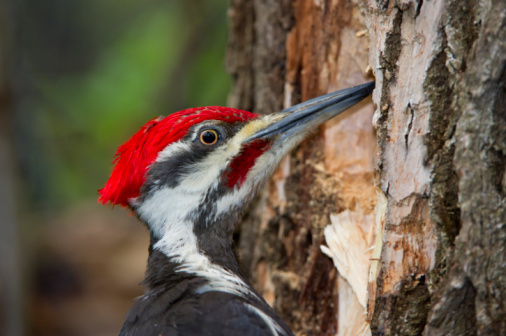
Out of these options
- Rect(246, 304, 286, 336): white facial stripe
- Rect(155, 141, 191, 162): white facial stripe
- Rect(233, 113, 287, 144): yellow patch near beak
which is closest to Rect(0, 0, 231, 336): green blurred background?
Rect(155, 141, 191, 162): white facial stripe

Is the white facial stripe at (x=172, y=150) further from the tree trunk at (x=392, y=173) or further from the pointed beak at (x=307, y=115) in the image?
the tree trunk at (x=392, y=173)

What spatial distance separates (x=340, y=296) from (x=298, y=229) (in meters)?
0.42

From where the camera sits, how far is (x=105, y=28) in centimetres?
708

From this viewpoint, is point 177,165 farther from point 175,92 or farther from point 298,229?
point 175,92

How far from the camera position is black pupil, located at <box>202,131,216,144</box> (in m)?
2.37

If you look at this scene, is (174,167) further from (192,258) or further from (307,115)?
(307,115)

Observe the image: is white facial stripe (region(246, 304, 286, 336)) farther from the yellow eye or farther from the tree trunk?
the yellow eye

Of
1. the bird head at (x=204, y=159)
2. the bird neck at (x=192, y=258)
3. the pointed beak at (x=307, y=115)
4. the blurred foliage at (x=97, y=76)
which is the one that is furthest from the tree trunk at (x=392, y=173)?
the blurred foliage at (x=97, y=76)

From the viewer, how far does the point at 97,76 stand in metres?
6.18

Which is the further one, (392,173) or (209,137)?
(209,137)

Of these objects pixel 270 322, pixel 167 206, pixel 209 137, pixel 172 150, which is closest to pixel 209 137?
pixel 209 137

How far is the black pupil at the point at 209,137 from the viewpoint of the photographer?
7.77ft

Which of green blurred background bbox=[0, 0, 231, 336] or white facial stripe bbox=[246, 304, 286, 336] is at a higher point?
green blurred background bbox=[0, 0, 231, 336]

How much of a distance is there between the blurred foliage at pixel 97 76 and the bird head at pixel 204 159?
3.14m
